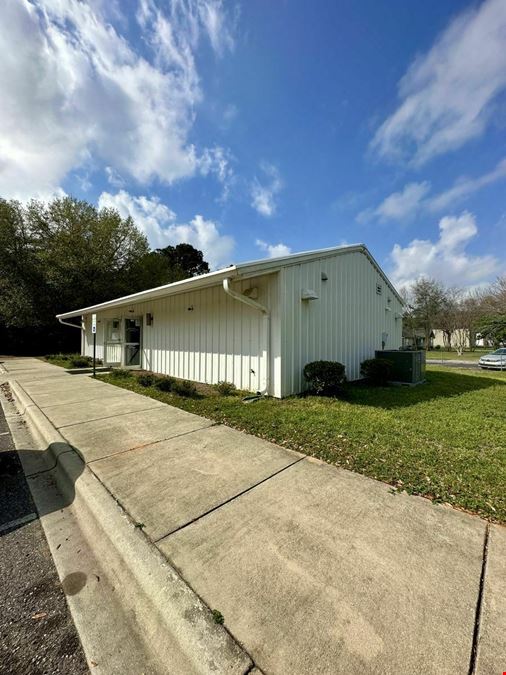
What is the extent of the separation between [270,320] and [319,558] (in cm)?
462

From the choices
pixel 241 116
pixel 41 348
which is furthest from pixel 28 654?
pixel 41 348

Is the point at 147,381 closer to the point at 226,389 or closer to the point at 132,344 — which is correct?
the point at 226,389

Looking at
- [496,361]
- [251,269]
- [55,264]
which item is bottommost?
[496,361]

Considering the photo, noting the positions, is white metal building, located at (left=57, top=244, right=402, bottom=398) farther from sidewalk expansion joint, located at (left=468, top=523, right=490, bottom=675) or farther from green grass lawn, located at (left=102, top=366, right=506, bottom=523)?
sidewalk expansion joint, located at (left=468, top=523, right=490, bottom=675)

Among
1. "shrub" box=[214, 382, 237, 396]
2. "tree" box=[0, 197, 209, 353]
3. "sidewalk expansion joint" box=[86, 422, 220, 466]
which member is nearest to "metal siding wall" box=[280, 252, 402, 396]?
"shrub" box=[214, 382, 237, 396]

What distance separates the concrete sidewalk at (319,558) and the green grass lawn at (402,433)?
0.31 meters

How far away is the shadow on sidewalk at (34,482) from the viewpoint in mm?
2498

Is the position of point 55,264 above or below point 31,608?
above

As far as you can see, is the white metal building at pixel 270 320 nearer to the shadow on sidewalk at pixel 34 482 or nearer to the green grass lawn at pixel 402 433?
the green grass lawn at pixel 402 433

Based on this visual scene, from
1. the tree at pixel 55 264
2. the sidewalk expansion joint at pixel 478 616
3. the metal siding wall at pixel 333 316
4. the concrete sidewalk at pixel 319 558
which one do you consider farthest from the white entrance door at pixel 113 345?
the sidewalk expansion joint at pixel 478 616

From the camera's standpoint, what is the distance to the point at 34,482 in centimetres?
300

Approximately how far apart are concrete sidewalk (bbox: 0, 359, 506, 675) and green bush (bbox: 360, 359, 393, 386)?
5495 mm

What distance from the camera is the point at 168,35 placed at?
5945 millimetres

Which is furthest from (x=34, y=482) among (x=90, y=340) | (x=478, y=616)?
(x=90, y=340)
